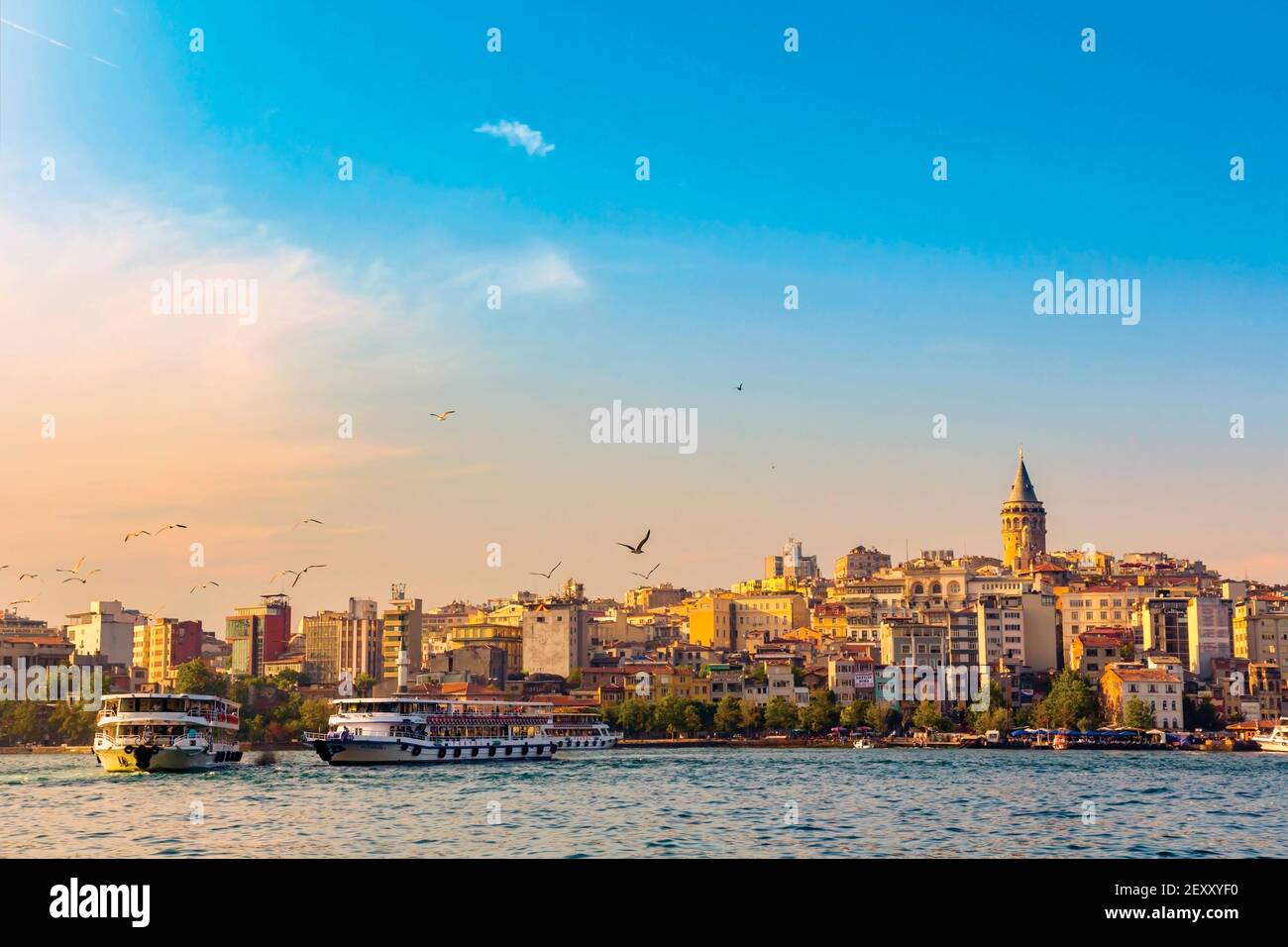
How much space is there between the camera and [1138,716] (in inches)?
2726

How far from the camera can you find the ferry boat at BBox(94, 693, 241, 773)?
43719 mm

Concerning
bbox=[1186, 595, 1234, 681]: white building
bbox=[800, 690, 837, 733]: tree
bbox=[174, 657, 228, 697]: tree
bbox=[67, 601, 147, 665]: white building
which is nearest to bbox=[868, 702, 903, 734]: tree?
bbox=[800, 690, 837, 733]: tree

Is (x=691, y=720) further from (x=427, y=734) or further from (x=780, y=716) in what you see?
(x=427, y=734)

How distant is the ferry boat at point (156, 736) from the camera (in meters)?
43.7

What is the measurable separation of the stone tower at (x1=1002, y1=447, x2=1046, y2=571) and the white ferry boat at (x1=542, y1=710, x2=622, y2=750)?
67802mm

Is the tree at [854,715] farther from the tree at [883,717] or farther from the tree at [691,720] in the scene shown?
the tree at [691,720]

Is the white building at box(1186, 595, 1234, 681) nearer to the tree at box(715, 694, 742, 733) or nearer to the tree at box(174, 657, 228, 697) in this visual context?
the tree at box(715, 694, 742, 733)

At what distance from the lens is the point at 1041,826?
24.1 meters

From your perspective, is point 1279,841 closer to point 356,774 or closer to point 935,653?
point 356,774

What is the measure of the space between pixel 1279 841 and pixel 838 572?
4702 inches

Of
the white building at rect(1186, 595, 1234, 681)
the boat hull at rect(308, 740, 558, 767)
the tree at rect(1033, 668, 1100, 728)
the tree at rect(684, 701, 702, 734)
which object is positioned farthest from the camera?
the white building at rect(1186, 595, 1234, 681)

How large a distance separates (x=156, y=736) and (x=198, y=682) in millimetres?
38057

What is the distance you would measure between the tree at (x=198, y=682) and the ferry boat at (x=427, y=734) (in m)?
25.7

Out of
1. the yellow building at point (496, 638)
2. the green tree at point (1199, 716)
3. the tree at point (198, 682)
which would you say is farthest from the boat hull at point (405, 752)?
the green tree at point (1199, 716)
